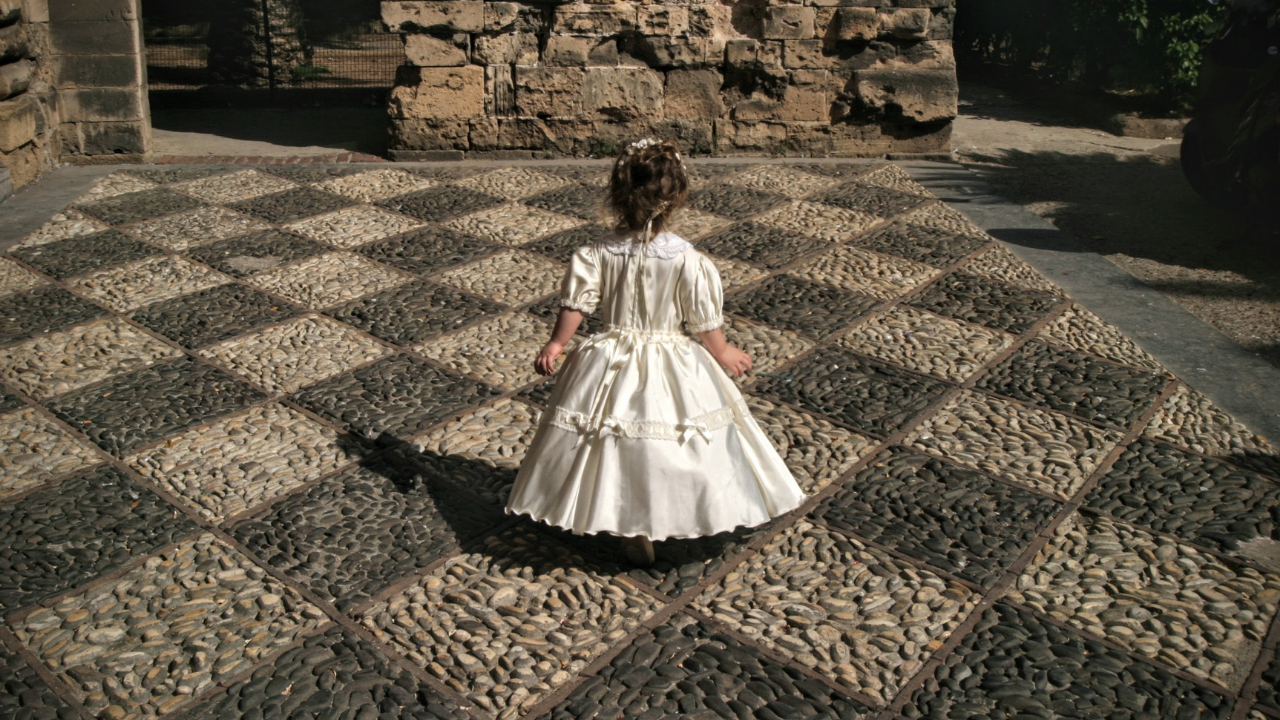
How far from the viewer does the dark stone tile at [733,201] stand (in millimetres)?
6992

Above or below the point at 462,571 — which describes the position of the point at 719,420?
above

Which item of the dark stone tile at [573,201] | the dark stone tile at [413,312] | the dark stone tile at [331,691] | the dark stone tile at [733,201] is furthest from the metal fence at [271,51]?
the dark stone tile at [331,691]

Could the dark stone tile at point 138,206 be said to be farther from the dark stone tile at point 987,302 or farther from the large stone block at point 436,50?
the dark stone tile at point 987,302

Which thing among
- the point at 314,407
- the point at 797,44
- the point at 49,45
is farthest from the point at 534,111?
the point at 314,407

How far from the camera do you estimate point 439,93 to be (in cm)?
813

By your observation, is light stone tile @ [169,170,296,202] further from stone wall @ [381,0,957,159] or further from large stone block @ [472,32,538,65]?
large stone block @ [472,32,538,65]

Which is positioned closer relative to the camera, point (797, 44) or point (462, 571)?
point (462, 571)

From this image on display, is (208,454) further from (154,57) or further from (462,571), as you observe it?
(154,57)

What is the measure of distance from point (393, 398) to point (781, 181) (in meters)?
4.16

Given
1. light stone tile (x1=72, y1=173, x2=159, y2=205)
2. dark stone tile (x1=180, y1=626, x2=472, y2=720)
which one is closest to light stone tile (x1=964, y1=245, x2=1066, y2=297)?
dark stone tile (x1=180, y1=626, x2=472, y2=720)

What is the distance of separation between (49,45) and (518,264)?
4.43 m

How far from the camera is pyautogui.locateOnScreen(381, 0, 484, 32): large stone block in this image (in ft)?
25.5

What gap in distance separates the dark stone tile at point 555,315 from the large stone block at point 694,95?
3411mm

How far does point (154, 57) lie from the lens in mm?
11938
